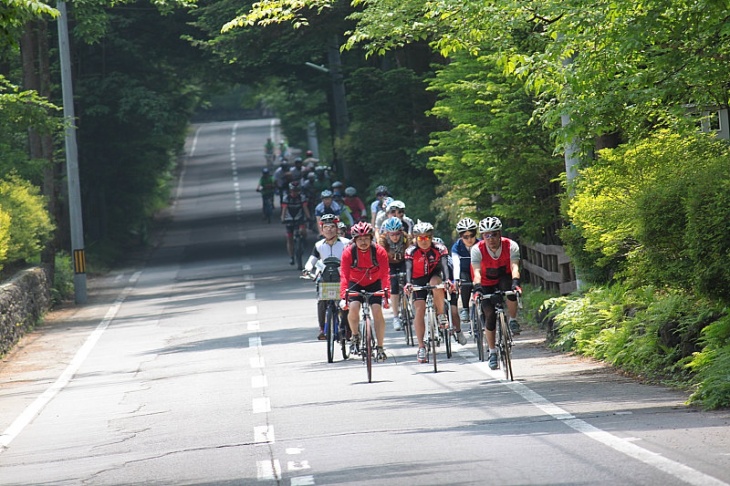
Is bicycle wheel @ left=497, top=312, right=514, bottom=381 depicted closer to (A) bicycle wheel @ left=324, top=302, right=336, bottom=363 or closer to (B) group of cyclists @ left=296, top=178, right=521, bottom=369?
(B) group of cyclists @ left=296, top=178, right=521, bottom=369

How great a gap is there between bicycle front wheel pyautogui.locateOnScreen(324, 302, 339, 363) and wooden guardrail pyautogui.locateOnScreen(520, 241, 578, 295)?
453cm

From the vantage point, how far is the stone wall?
2362cm

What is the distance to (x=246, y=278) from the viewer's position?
34.0m

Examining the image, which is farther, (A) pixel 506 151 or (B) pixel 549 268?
(B) pixel 549 268

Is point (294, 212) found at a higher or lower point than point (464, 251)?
higher

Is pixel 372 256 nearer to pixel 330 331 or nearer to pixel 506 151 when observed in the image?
pixel 330 331

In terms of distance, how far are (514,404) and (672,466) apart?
4315 mm

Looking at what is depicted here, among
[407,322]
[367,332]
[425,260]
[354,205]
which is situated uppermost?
[354,205]

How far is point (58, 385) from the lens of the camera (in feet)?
61.8

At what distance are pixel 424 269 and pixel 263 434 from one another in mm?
6051

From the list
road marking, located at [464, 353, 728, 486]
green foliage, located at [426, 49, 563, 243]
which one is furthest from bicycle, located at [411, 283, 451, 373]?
green foliage, located at [426, 49, 563, 243]

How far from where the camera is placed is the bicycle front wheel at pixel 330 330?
58.8 feet

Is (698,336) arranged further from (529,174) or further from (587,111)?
(529,174)

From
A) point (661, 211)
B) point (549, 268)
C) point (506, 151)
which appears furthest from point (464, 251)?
point (549, 268)
